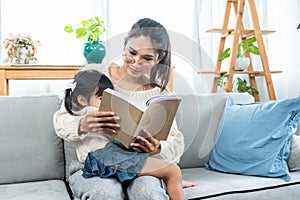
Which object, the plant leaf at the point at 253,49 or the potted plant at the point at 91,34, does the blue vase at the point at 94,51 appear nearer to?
the potted plant at the point at 91,34

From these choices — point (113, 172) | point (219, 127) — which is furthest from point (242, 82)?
point (113, 172)

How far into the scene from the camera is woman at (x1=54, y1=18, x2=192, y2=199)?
138 centimetres

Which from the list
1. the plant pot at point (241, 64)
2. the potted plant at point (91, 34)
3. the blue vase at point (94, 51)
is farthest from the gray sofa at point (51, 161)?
the plant pot at point (241, 64)

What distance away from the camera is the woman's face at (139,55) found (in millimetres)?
1372

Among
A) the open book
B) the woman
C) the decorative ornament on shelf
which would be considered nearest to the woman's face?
the woman

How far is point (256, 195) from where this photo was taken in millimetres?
1601

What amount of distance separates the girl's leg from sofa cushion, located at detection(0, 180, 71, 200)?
321mm

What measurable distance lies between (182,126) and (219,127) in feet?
0.62

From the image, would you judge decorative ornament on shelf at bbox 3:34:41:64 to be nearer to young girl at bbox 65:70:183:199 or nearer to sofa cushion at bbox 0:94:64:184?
sofa cushion at bbox 0:94:64:184

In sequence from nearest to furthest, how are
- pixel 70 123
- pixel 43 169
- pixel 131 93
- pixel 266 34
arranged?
pixel 131 93, pixel 70 123, pixel 43 169, pixel 266 34

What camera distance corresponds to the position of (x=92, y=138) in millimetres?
1601

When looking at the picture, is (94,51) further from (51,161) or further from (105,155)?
(105,155)

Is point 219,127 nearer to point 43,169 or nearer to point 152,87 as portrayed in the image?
point 152,87

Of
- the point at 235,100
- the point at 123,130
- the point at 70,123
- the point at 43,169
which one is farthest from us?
the point at 235,100
